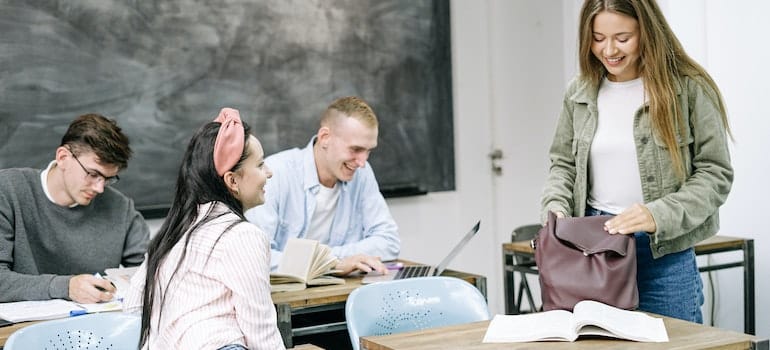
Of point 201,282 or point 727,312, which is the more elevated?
point 201,282

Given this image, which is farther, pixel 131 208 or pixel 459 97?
pixel 459 97

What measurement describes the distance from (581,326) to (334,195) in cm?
173

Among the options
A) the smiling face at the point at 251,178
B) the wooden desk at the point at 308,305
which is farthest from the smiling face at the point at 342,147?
the smiling face at the point at 251,178

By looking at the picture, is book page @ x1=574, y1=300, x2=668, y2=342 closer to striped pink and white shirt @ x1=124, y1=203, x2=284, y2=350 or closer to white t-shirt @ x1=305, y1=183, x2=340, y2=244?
striped pink and white shirt @ x1=124, y1=203, x2=284, y2=350

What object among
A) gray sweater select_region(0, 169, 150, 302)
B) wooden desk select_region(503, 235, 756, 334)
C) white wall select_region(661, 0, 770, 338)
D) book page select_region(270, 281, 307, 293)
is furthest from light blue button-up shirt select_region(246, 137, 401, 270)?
white wall select_region(661, 0, 770, 338)

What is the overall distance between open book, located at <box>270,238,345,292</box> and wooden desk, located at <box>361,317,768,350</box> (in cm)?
81

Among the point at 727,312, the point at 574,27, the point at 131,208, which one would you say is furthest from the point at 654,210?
the point at 574,27

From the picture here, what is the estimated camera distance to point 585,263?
2455mm

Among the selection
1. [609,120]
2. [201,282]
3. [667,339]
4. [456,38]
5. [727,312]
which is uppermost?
[456,38]

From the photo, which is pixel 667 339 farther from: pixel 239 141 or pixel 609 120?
pixel 239 141

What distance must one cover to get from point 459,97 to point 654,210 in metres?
3.12

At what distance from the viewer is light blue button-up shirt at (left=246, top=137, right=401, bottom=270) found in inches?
145

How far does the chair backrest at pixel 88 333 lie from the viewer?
2.46m

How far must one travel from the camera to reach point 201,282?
223 centimetres
